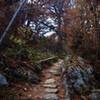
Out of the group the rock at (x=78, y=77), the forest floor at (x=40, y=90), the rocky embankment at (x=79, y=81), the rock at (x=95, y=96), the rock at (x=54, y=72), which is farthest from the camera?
the rock at (x=54, y=72)

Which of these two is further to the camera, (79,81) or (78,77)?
(78,77)

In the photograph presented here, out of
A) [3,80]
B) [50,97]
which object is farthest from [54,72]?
[3,80]

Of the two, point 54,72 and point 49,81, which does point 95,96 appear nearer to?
point 49,81

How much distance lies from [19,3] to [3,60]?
244 centimetres

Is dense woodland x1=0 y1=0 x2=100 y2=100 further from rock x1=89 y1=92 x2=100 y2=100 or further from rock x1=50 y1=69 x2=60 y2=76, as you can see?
rock x1=50 y1=69 x2=60 y2=76

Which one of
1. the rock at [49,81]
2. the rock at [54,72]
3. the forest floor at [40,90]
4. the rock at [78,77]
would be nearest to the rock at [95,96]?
the rock at [78,77]

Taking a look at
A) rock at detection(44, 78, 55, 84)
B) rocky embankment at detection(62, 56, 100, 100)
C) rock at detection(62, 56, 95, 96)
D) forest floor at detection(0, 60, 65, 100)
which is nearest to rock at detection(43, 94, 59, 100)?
forest floor at detection(0, 60, 65, 100)

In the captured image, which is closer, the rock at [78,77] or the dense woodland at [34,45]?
the dense woodland at [34,45]

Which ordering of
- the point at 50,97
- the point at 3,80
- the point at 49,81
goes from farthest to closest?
1. the point at 49,81
2. the point at 50,97
3. the point at 3,80

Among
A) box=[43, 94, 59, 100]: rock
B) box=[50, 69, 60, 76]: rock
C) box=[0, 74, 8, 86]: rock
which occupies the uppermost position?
box=[0, 74, 8, 86]: rock

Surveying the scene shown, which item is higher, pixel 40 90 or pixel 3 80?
pixel 3 80

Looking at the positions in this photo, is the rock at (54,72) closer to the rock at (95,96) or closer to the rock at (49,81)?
the rock at (49,81)

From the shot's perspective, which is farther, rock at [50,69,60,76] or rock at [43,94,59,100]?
rock at [50,69,60,76]

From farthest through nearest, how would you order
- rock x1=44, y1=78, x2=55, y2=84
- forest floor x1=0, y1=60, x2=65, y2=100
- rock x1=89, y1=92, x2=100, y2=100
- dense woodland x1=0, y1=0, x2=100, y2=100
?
rock x1=44, y1=78, x2=55, y2=84 → rock x1=89, y1=92, x2=100, y2=100 → dense woodland x1=0, y1=0, x2=100, y2=100 → forest floor x1=0, y1=60, x2=65, y2=100
